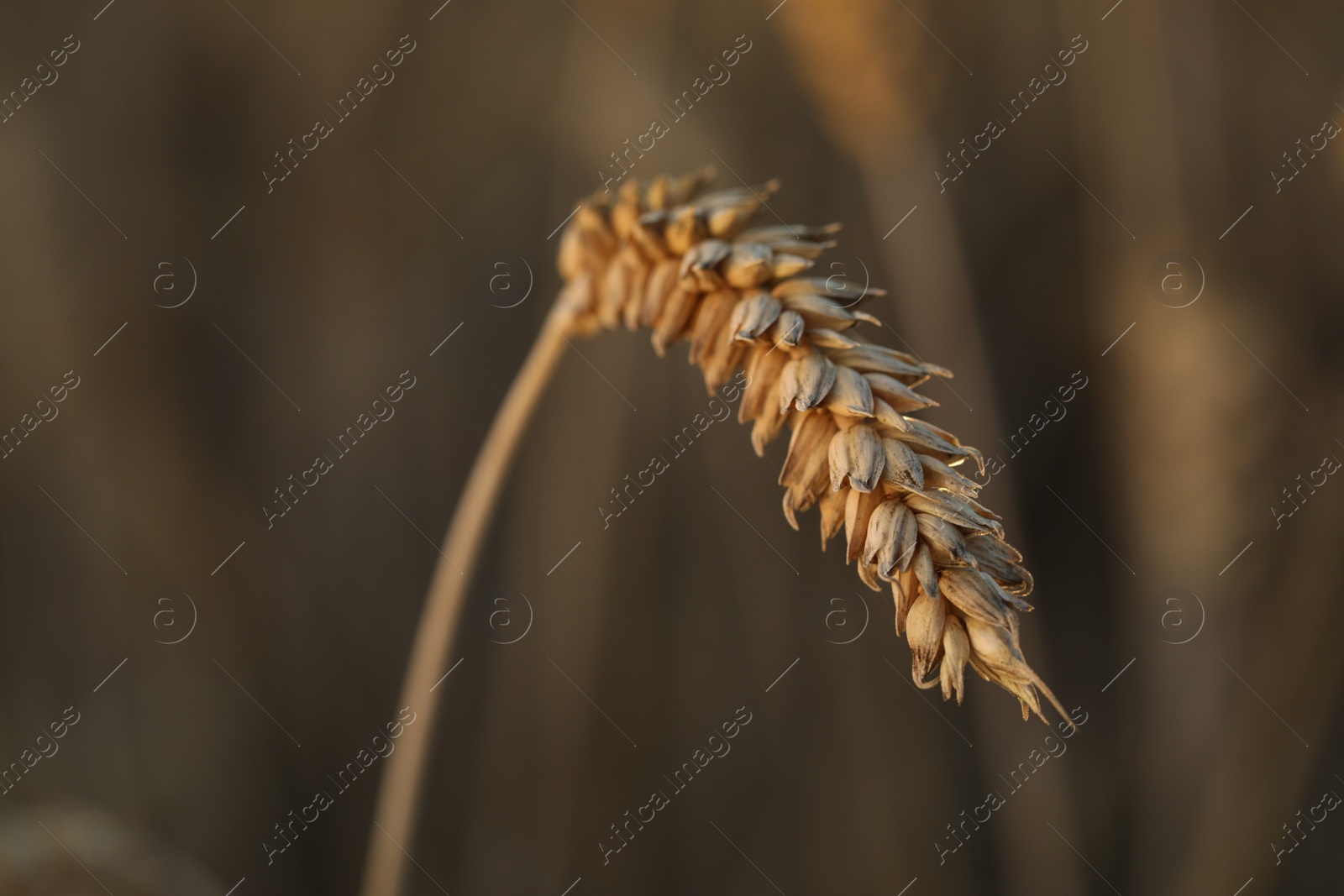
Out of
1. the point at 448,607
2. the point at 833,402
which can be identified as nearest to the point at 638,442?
the point at 448,607

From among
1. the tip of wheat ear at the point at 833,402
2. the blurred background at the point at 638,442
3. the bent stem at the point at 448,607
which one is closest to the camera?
the tip of wheat ear at the point at 833,402

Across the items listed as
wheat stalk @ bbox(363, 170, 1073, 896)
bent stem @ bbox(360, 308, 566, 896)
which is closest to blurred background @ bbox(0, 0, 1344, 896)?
bent stem @ bbox(360, 308, 566, 896)

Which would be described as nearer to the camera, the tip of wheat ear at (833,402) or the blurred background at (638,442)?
the tip of wheat ear at (833,402)

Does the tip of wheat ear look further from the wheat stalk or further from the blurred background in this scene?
the blurred background

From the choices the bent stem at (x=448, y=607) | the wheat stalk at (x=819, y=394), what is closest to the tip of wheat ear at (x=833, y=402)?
the wheat stalk at (x=819, y=394)

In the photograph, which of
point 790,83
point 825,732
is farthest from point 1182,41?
point 825,732

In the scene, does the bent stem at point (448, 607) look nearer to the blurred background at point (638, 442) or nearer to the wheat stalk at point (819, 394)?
the wheat stalk at point (819, 394)
